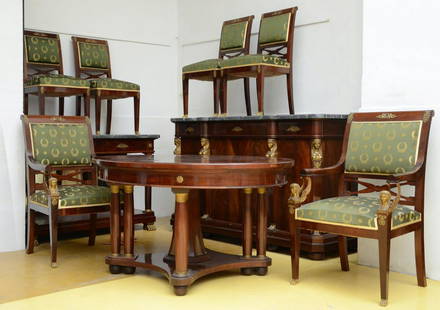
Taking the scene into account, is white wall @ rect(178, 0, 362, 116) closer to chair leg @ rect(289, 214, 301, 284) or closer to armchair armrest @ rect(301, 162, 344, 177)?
armchair armrest @ rect(301, 162, 344, 177)

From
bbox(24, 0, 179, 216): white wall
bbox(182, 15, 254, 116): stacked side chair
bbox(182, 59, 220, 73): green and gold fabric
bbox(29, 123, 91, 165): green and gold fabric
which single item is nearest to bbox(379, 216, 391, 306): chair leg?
bbox(29, 123, 91, 165): green and gold fabric

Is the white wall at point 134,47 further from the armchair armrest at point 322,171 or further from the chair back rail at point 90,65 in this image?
the armchair armrest at point 322,171

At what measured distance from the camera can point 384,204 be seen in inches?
120

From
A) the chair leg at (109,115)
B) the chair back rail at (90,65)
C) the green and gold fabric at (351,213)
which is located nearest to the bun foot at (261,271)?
the green and gold fabric at (351,213)

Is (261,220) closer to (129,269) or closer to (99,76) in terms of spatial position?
(129,269)

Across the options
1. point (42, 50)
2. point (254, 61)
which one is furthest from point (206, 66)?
point (42, 50)

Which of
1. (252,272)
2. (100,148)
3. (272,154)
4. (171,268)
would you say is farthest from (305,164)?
(100,148)

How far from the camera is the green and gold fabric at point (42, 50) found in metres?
5.43

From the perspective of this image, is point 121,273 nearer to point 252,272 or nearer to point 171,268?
point 171,268

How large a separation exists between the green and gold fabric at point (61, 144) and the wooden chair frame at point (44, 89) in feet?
2.03

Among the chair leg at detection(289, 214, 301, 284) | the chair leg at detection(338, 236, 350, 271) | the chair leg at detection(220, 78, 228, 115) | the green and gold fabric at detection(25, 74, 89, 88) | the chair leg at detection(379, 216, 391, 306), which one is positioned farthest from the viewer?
the chair leg at detection(220, 78, 228, 115)

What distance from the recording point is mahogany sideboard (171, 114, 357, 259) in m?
4.19

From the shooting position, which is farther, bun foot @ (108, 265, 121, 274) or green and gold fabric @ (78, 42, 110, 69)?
green and gold fabric @ (78, 42, 110, 69)

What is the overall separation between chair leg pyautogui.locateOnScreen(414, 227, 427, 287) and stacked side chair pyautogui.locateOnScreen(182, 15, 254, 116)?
2.43m
